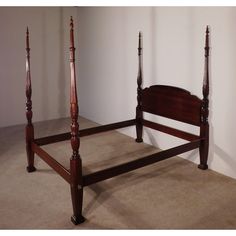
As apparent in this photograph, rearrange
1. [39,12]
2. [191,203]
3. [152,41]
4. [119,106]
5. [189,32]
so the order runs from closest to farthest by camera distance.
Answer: [191,203], [189,32], [152,41], [119,106], [39,12]

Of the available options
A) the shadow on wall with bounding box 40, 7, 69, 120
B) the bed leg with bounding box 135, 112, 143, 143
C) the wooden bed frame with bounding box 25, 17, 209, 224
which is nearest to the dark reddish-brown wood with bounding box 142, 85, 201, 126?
the wooden bed frame with bounding box 25, 17, 209, 224

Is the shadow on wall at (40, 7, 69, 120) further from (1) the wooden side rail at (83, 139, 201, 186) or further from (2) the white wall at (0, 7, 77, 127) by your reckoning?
(1) the wooden side rail at (83, 139, 201, 186)

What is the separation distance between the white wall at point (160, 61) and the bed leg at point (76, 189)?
1445 millimetres

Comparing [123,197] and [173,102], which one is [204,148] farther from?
[123,197]

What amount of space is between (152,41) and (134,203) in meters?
1.87

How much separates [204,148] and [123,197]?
945mm

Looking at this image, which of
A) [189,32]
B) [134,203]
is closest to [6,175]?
[134,203]

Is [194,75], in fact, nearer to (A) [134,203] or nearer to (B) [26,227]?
(A) [134,203]

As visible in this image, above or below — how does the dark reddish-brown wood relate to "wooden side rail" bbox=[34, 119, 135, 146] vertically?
above

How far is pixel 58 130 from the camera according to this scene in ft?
15.1

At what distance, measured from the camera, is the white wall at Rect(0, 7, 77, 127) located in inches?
184

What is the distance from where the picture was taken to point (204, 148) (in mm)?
3018

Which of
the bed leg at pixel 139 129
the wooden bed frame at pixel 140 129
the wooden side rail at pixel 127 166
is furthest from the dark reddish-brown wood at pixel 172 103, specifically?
the wooden side rail at pixel 127 166

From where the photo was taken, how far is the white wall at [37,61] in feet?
15.3
